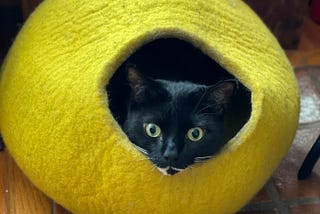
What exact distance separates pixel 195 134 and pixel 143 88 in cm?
13

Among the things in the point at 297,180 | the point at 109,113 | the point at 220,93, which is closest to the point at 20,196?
the point at 109,113

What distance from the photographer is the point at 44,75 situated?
3.64 feet

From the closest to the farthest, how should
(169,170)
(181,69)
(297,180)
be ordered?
1. (169,170)
2. (181,69)
3. (297,180)

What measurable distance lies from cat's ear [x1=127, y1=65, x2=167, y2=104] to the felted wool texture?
0.04 meters

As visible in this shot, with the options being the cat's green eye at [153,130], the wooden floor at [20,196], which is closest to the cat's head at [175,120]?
the cat's green eye at [153,130]

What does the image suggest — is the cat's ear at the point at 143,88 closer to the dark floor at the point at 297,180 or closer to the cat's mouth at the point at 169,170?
the cat's mouth at the point at 169,170

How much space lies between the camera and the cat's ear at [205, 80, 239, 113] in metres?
1.03

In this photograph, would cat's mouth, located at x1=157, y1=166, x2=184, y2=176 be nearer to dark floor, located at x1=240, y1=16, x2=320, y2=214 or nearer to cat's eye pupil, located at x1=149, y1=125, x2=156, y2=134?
cat's eye pupil, located at x1=149, y1=125, x2=156, y2=134

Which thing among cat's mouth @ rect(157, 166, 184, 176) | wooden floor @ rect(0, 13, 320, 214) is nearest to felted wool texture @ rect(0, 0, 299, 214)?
cat's mouth @ rect(157, 166, 184, 176)

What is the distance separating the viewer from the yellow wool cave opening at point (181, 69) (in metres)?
1.19

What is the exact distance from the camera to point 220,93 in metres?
1.06

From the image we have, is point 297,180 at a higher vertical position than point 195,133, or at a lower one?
lower

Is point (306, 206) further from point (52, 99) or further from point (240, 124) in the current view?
point (52, 99)

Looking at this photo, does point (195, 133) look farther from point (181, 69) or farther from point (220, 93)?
point (181, 69)
